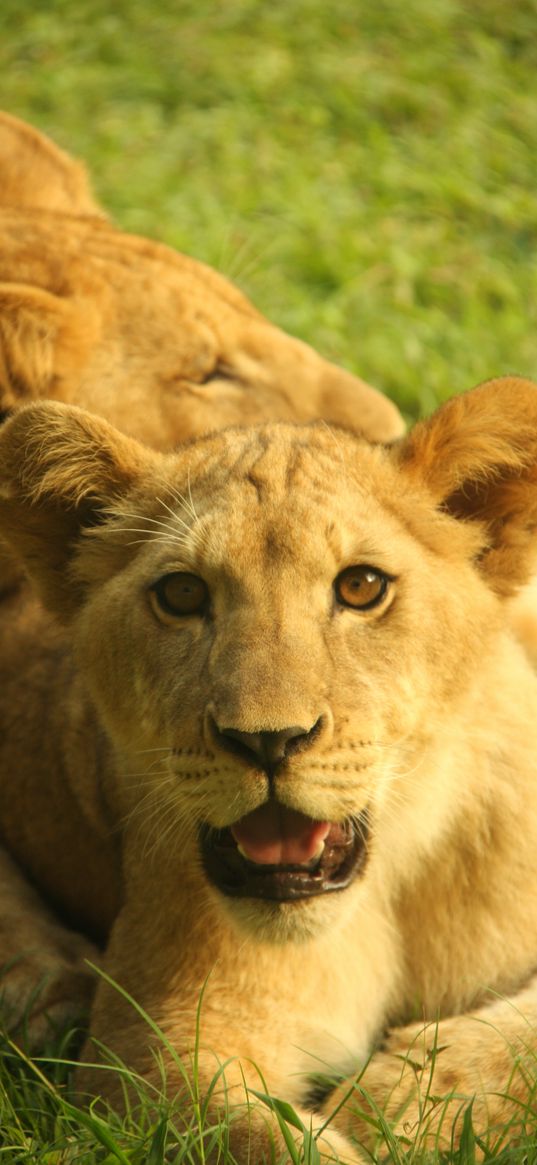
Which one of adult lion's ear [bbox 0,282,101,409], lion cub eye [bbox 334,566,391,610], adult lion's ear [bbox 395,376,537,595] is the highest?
adult lion's ear [bbox 395,376,537,595]

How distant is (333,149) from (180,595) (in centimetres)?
478

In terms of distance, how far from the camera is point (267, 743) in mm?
2396

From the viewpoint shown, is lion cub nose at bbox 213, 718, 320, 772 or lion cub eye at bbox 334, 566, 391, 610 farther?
lion cub eye at bbox 334, 566, 391, 610

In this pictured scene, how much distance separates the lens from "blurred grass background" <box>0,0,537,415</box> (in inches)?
241

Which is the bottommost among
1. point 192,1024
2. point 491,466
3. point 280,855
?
point 192,1024

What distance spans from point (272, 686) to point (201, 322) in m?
2.30

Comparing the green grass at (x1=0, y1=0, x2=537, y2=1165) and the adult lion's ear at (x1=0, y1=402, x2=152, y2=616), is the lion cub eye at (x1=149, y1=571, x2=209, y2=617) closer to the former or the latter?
the adult lion's ear at (x1=0, y1=402, x2=152, y2=616)

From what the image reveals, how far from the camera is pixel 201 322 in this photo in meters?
4.52

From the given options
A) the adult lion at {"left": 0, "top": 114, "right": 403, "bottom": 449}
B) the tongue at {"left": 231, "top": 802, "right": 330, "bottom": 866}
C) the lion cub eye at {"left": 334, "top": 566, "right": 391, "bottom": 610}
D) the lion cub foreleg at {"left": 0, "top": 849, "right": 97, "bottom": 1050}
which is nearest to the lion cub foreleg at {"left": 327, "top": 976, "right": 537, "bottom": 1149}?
the tongue at {"left": 231, "top": 802, "right": 330, "bottom": 866}

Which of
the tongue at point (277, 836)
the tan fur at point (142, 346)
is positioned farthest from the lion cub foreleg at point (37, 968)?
the tan fur at point (142, 346)

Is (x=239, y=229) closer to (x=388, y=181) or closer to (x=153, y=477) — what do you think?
(x=388, y=181)

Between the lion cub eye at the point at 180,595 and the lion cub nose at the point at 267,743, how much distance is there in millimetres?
347

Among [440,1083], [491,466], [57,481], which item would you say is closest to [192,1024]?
[440,1083]

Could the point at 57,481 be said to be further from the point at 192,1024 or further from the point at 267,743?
the point at 192,1024
